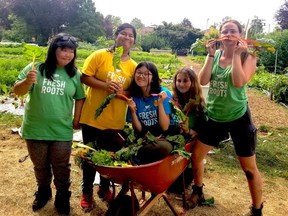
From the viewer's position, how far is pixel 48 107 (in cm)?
278

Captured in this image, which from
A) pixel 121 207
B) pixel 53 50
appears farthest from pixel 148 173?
pixel 53 50

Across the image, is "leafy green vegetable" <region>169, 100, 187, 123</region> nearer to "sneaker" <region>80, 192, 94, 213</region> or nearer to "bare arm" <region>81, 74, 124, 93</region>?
"bare arm" <region>81, 74, 124, 93</region>

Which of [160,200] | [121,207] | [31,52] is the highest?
[31,52]

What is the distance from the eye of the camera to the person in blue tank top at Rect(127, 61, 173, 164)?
2.69 m

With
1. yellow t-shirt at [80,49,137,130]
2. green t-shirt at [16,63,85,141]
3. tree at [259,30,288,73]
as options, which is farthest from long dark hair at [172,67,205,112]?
tree at [259,30,288,73]

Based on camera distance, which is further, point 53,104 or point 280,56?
point 280,56

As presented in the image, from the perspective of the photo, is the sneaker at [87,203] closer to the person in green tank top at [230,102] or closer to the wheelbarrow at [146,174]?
the wheelbarrow at [146,174]

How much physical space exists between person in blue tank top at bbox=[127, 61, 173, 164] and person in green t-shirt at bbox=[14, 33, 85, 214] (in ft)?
1.79

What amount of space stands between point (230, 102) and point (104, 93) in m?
1.12

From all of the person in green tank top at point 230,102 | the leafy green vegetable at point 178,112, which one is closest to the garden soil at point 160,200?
the person in green tank top at point 230,102

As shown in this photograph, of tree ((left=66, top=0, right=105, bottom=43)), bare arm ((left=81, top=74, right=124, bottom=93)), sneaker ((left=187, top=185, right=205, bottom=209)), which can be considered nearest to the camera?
bare arm ((left=81, top=74, right=124, bottom=93))

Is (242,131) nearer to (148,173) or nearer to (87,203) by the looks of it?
(148,173)

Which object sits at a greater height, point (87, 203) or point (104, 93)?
point (104, 93)

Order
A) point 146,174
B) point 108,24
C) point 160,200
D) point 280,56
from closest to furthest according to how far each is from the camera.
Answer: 1. point 146,174
2. point 160,200
3. point 280,56
4. point 108,24
